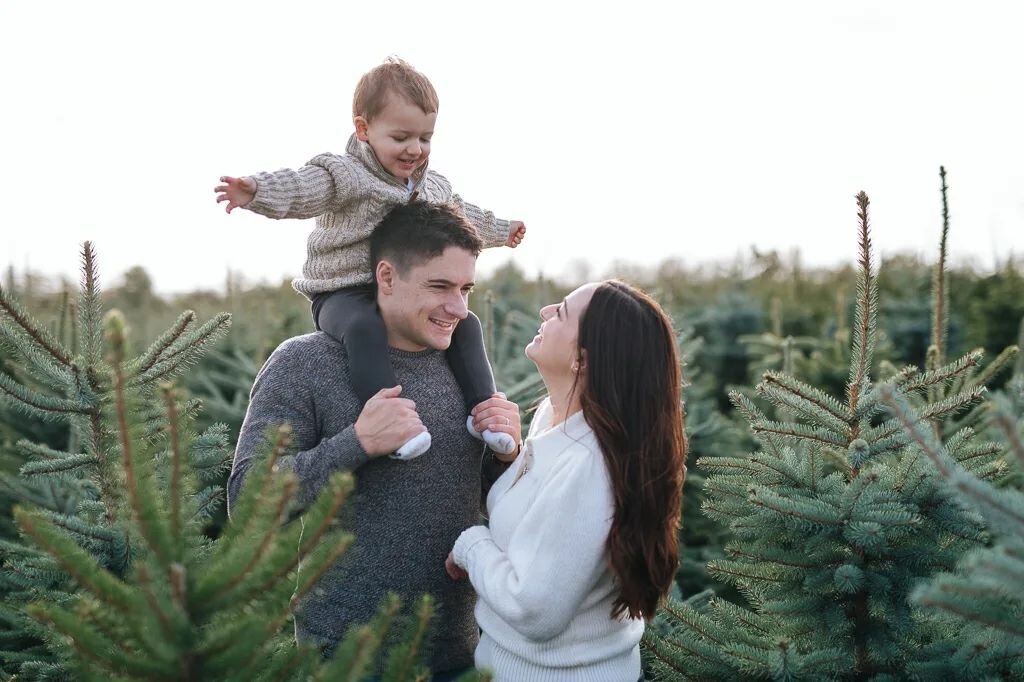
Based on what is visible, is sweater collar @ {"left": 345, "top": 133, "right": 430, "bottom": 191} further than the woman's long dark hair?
Yes

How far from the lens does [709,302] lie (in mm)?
13117

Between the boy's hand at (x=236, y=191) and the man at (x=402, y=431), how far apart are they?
1.54 feet

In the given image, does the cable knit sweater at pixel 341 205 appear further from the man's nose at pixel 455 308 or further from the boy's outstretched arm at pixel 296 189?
the man's nose at pixel 455 308

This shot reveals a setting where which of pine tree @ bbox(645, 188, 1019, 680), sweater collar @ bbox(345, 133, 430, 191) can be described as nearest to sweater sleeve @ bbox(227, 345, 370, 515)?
sweater collar @ bbox(345, 133, 430, 191)

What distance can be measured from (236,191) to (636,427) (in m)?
1.46

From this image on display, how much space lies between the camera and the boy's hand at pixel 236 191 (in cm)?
289

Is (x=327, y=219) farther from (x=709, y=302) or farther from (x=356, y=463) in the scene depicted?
(x=709, y=302)

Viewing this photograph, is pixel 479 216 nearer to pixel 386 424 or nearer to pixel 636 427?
pixel 386 424

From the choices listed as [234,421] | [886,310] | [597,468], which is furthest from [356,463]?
[886,310]

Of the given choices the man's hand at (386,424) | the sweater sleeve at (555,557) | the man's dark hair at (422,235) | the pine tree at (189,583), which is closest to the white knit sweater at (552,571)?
the sweater sleeve at (555,557)

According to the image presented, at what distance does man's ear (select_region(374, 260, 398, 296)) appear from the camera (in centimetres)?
309

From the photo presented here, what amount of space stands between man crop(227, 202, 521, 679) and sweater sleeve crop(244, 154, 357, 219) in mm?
195

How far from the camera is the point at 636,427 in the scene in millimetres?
2646

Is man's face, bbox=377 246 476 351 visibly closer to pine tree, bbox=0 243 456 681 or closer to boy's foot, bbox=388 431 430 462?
boy's foot, bbox=388 431 430 462
